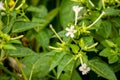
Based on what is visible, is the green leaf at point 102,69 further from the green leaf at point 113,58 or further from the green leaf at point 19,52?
the green leaf at point 19,52

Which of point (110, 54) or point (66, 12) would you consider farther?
point (66, 12)

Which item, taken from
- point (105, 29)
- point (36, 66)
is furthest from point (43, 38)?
point (105, 29)

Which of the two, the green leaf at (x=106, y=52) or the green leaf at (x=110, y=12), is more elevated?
the green leaf at (x=110, y=12)

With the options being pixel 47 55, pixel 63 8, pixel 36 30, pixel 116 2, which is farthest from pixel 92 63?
pixel 63 8

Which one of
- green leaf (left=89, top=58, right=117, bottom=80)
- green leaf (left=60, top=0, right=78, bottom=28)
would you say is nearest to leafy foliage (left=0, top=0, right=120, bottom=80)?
green leaf (left=89, top=58, right=117, bottom=80)

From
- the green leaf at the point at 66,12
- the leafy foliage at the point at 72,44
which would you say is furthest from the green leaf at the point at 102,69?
the green leaf at the point at 66,12

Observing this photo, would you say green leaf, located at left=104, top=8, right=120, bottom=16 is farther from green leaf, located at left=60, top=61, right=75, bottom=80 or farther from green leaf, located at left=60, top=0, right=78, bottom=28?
green leaf, located at left=60, top=0, right=78, bottom=28

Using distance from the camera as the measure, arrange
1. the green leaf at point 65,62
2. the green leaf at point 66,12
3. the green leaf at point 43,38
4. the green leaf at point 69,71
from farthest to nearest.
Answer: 1. the green leaf at point 66,12
2. the green leaf at point 43,38
3. the green leaf at point 69,71
4. the green leaf at point 65,62

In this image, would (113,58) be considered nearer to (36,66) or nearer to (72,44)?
(72,44)

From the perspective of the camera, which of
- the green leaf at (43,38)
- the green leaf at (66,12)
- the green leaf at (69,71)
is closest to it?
the green leaf at (69,71)
